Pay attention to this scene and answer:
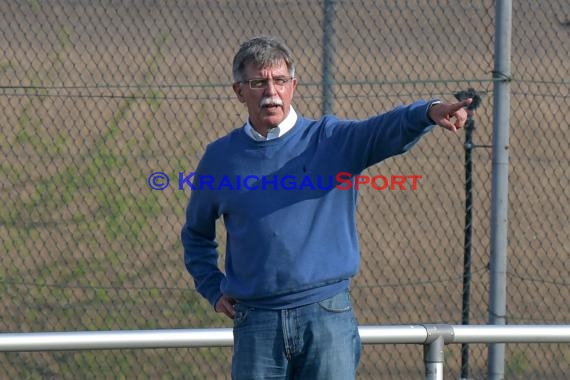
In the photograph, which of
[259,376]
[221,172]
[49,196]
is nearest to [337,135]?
[221,172]

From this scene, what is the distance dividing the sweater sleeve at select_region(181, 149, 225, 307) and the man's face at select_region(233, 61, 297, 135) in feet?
1.16

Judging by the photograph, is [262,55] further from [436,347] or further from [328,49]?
[328,49]

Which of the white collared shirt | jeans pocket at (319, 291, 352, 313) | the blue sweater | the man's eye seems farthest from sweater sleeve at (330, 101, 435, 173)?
jeans pocket at (319, 291, 352, 313)

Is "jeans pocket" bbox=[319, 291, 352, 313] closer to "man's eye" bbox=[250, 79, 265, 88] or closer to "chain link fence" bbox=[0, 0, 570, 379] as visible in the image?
"man's eye" bbox=[250, 79, 265, 88]

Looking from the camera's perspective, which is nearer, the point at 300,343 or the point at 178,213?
the point at 300,343

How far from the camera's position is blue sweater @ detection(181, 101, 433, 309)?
2787 mm

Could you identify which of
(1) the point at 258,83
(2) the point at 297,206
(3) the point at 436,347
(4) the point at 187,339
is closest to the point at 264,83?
(1) the point at 258,83

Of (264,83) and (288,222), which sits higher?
(264,83)

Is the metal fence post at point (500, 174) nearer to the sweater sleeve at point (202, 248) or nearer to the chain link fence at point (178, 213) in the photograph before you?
the chain link fence at point (178, 213)

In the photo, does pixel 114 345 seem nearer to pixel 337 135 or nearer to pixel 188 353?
pixel 337 135

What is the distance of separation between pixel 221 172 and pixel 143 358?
2743mm

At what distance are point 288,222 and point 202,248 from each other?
1.53 ft

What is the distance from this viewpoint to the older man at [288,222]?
9.14 ft

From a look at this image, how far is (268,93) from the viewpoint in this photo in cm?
284
